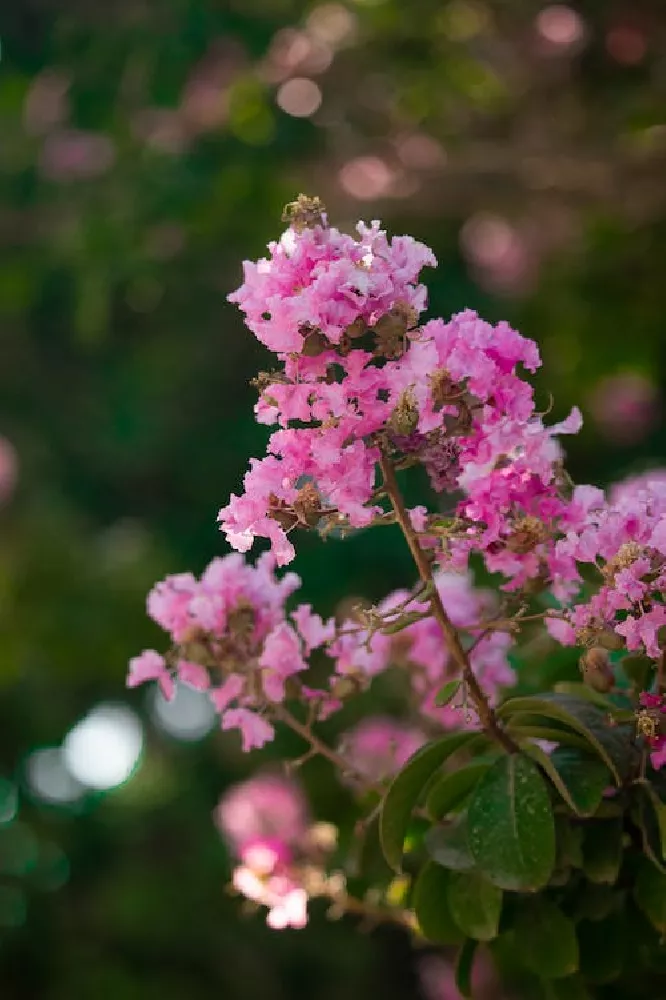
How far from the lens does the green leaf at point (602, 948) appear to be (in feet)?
3.04

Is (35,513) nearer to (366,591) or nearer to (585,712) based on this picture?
(366,591)

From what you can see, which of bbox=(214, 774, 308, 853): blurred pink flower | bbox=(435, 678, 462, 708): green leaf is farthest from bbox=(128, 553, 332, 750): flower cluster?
bbox=(214, 774, 308, 853): blurred pink flower

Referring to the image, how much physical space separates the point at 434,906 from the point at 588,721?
187 mm

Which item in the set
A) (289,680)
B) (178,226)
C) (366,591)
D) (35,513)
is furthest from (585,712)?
(35,513)

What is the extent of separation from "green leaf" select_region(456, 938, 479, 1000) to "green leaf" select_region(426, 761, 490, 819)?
12 cm

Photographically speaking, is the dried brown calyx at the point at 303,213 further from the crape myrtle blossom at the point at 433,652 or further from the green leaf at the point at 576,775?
the green leaf at the point at 576,775

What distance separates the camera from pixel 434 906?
938mm

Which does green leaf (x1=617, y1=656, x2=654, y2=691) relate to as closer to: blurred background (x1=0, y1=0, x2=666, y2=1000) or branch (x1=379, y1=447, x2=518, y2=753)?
branch (x1=379, y1=447, x2=518, y2=753)

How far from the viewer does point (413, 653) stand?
3.71ft

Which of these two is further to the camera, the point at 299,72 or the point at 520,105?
the point at 520,105

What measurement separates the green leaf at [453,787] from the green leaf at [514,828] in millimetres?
31

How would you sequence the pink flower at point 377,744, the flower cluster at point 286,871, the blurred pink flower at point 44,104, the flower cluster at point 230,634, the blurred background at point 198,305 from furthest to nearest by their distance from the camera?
1. the blurred pink flower at point 44,104
2. the blurred background at point 198,305
3. the pink flower at point 377,744
4. the flower cluster at point 286,871
5. the flower cluster at point 230,634

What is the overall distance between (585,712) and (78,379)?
142 inches

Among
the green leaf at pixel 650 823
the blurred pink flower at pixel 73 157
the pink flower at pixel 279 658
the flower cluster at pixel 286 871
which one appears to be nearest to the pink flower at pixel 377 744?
the flower cluster at pixel 286 871
